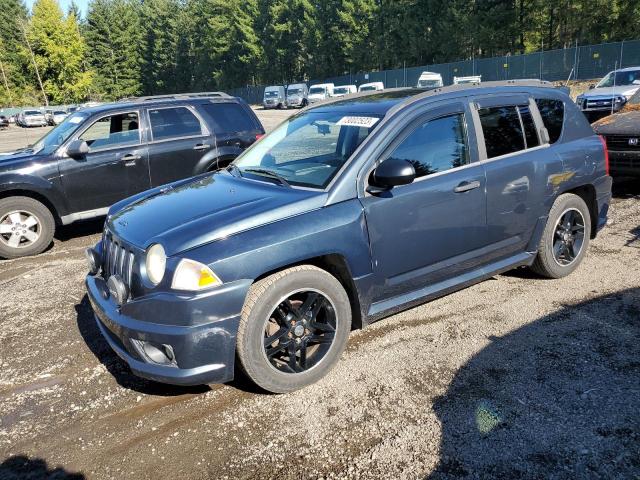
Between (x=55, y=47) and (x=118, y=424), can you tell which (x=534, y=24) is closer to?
(x=55, y=47)

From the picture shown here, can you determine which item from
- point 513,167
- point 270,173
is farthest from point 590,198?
point 270,173

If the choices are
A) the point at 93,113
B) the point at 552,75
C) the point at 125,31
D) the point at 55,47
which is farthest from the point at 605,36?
the point at 125,31

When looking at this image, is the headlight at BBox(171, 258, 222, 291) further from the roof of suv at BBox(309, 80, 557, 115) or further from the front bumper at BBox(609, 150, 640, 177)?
the front bumper at BBox(609, 150, 640, 177)

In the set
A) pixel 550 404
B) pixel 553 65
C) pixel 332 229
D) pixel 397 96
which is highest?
pixel 553 65

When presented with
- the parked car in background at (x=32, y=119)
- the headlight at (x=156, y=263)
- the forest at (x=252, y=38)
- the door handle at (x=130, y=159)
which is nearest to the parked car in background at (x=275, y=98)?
the forest at (x=252, y=38)

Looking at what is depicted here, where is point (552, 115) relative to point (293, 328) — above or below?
above

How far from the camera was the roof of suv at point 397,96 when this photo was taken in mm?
3995

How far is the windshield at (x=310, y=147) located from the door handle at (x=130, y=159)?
3311 mm

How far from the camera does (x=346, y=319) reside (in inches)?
138

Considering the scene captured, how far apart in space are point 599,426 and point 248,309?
2.08m

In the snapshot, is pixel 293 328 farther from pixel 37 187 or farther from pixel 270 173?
pixel 37 187

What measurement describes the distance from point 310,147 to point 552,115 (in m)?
2.29

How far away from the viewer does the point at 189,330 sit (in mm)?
2955

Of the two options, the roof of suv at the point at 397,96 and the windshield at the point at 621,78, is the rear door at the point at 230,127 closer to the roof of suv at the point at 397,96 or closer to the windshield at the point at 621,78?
the roof of suv at the point at 397,96
